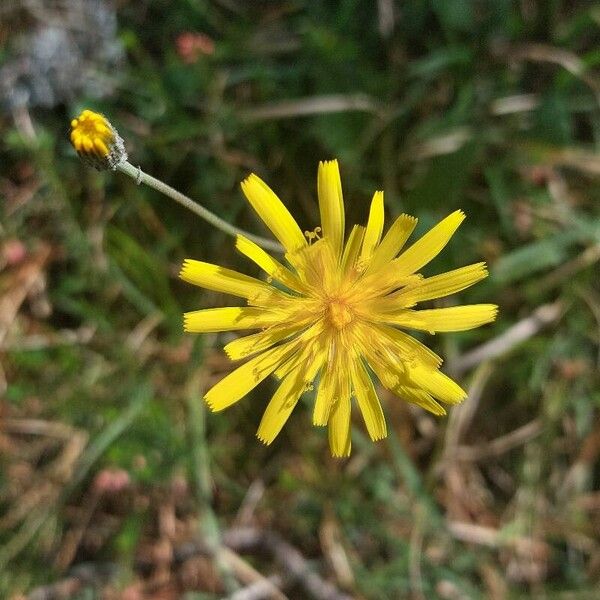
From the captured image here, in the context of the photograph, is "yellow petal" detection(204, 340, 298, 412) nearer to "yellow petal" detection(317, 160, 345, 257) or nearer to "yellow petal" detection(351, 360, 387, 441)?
"yellow petal" detection(351, 360, 387, 441)

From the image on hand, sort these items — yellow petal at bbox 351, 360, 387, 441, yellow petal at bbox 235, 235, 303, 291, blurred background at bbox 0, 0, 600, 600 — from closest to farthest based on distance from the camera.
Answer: yellow petal at bbox 235, 235, 303, 291, yellow petal at bbox 351, 360, 387, 441, blurred background at bbox 0, 0, 600, 600

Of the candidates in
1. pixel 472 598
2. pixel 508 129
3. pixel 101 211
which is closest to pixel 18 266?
pixel 101 211

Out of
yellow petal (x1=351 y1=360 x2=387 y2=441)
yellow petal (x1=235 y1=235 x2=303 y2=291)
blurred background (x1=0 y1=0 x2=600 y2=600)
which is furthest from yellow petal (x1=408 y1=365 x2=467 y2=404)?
blurred background (x1=0 y1=0 x2=600 y2=600)

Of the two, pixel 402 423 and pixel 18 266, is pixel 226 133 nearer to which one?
pixel 18 266

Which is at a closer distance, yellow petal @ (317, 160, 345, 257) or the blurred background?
yellow petal @ (317, 160, 345, 257)

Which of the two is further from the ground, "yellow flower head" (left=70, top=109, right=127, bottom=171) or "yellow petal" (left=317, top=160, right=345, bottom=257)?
"yellow petal" (left=317, top=160, right=345, bottom=257)

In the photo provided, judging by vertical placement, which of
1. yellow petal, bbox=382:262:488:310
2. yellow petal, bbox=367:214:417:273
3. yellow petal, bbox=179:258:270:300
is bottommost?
yellow petal, bbox=179:258:270:300

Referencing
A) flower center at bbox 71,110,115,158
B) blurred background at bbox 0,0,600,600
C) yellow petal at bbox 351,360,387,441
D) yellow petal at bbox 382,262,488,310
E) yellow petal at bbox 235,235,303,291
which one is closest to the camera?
flower center at bbox 71,110,115,158
